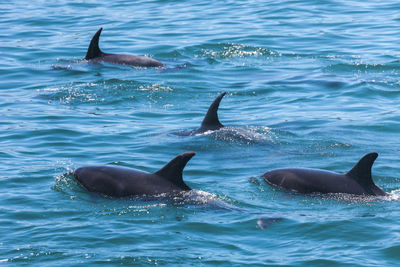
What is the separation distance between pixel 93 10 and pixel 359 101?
17722mm

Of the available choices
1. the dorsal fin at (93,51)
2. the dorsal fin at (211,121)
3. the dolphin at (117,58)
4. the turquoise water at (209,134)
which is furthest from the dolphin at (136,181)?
the dorsal fin at (93,51)

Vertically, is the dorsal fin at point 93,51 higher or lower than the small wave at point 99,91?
higher

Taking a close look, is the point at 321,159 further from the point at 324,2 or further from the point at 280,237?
the point at 324,2

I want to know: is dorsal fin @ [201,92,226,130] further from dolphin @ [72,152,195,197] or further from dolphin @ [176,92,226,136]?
dolphin @ [72,152,195,197]

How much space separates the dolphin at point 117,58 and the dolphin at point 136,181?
1004 centimetres

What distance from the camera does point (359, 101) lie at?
1820cm

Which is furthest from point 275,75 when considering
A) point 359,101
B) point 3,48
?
point 3,48

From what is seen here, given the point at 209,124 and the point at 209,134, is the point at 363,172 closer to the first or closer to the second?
the point at 209,134

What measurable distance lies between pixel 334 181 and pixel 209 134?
384 centimetres

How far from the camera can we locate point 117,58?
21.7 m

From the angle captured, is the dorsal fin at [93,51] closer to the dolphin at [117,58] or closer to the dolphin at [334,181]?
the dolphin at [117,58]

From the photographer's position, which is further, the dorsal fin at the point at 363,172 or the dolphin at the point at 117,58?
the dolphin at the point at 117,58

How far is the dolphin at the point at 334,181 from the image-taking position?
37.0 feet

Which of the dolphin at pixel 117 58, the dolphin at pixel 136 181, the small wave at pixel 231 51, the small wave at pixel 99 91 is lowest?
the dolphin at pixel 136 181
